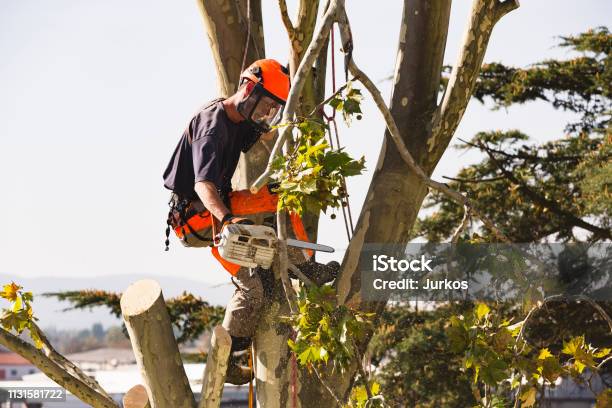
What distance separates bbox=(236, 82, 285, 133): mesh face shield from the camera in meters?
4.09

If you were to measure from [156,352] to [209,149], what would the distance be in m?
0.88

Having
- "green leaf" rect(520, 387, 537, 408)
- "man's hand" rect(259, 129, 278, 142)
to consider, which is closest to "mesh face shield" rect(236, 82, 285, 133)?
"man's hand" rect(259, 129, 278, 142)

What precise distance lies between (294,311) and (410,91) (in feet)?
3.78

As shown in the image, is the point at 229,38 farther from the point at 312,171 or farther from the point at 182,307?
the point at 182,307

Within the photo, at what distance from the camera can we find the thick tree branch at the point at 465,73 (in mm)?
4199

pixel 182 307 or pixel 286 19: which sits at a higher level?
pixel 286 19

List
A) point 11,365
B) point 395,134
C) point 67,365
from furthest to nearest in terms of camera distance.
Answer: point 11,365
point 67,365
point 395,134

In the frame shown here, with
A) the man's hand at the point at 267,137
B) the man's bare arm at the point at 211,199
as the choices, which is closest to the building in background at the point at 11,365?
the man's hand at the point at 267,137

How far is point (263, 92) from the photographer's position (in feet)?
13.4

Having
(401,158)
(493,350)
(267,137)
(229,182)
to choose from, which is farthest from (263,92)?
(493,350)

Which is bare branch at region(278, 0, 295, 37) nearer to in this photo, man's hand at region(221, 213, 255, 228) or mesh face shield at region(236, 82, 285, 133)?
mesh face shield at region(236, 82, 285, 133)

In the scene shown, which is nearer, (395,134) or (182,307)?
(395,134)

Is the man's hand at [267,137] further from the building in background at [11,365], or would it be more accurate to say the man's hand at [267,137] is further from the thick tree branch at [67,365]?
the building in background at [11,365]

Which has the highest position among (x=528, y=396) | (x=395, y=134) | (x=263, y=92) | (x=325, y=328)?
(x=263, y=92)
